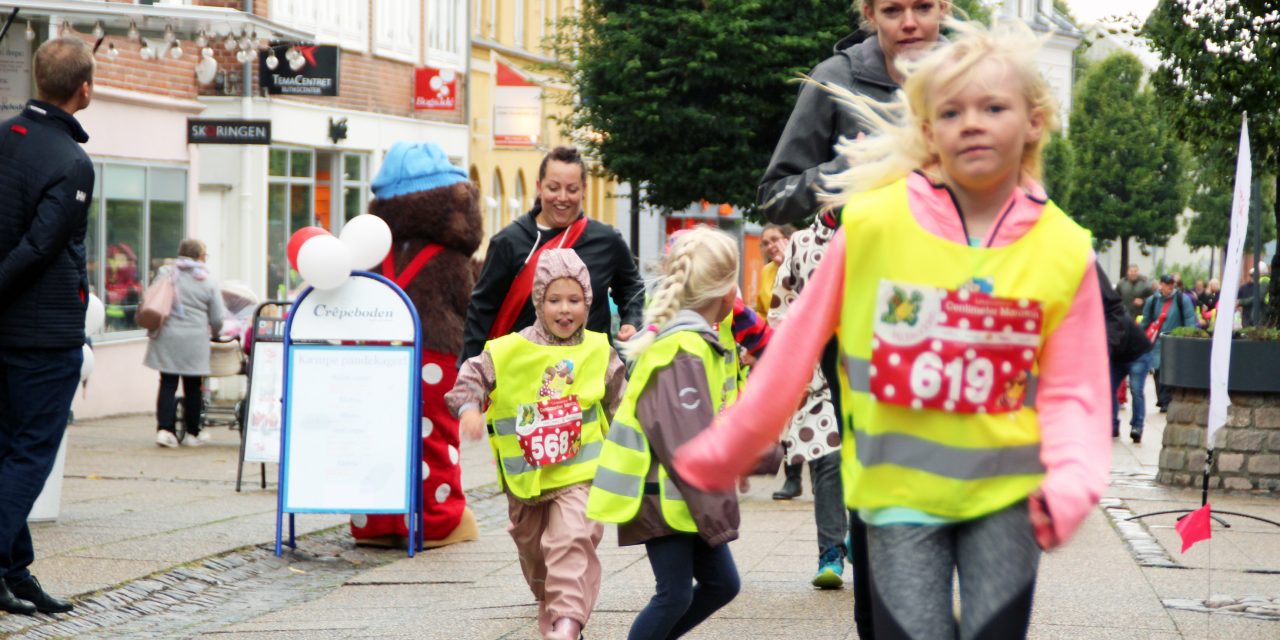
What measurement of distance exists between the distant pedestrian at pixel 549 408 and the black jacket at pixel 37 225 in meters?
1.71

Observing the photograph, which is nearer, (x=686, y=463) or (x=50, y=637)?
(x=686, y=463)

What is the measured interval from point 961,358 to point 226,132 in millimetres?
17705

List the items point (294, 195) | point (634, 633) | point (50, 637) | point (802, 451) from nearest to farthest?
1. point (634, 633)
2. point (50, 637)
3. point (802, 451)
4. point (294, 195)

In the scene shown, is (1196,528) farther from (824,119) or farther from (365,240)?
(365,240)

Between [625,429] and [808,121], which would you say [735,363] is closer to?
[625,429]

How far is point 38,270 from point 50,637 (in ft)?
4.58

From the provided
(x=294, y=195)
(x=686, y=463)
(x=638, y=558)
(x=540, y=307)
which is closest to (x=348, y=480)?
(x=638, y=558)

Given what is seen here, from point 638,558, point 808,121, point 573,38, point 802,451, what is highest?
point 573,38

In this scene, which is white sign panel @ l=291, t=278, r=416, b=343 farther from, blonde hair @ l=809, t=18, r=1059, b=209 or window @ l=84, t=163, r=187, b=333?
window @ l=84, t=163, r=187, b=333

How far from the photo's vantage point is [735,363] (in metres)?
6.25

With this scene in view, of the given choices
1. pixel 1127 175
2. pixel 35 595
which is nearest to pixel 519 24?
pixel 1127 175

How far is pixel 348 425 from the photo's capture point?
9234 mm

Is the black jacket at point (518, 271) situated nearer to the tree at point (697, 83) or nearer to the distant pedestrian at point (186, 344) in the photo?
the distant pedestrian at point (186, 344)

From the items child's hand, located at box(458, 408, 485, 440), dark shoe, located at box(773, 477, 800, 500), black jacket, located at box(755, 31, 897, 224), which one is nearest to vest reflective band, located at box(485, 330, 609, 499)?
child's hand, located at box(458, 408, 485, 440)
